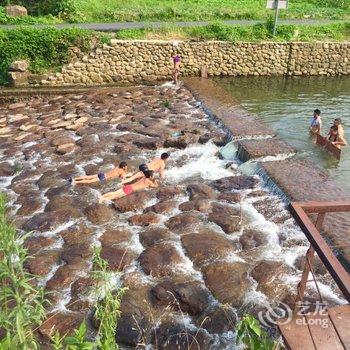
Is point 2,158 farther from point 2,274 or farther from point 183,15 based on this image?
point 183,15

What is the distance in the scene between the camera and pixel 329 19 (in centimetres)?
2366

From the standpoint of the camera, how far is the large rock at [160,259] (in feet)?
21.6

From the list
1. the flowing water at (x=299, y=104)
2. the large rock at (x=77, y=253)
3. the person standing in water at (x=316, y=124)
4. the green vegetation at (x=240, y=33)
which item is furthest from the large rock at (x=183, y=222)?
the green vegetation at (x=240, y=33)

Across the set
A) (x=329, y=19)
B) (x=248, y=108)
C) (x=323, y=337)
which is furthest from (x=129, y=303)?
(x=329, y=19)

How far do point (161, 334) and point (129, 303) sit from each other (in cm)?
74

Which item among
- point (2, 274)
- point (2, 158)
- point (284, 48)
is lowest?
point (2, 158)

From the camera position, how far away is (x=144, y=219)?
808 cm

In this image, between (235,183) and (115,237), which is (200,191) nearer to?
(235,183)

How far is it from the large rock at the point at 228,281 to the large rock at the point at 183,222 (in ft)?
4.24

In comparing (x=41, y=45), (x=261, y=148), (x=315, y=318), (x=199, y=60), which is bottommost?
(x=261, y=148)

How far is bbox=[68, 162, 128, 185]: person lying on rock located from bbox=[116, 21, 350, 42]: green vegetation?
34.2ft

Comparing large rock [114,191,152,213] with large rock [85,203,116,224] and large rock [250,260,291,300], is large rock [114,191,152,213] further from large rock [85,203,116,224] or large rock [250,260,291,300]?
large rock [250,260,291,300]

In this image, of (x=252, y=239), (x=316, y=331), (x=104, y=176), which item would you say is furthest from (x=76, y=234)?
(x=316, y=331)

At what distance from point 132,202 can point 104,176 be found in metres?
1.39
